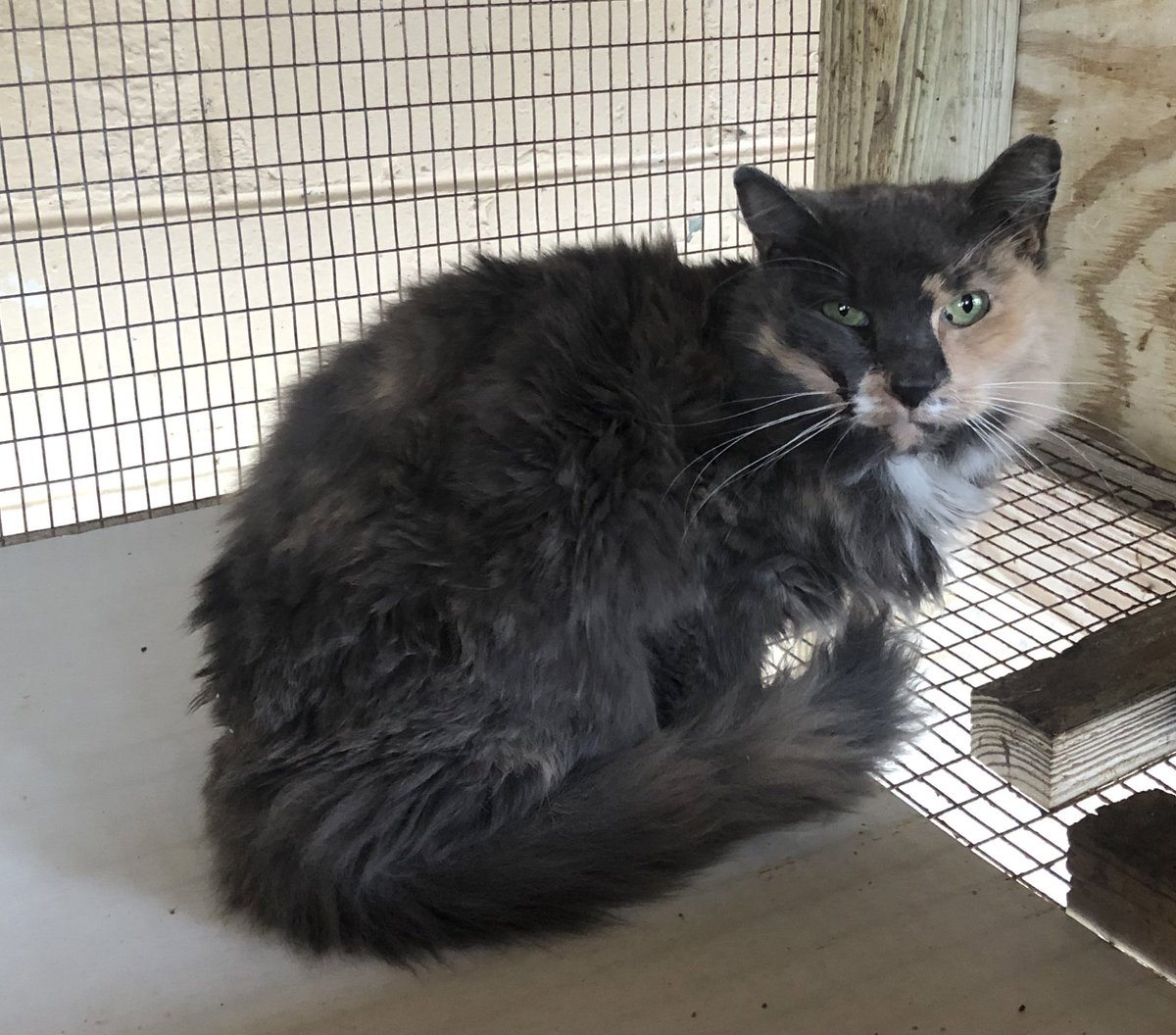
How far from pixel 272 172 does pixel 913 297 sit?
1.85 metres

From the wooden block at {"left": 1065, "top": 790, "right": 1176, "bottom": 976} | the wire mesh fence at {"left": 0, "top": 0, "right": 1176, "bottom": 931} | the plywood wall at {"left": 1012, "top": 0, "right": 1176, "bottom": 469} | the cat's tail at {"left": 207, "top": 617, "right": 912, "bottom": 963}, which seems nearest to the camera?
the wooden block at {"left": 1065, "top": 790, "right": 1176, "bottom": 976}

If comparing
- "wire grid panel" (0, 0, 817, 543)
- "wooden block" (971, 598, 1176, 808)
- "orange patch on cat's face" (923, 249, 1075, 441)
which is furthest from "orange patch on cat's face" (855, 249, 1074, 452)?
"wire grid panel" (0, 0, 817, 543)

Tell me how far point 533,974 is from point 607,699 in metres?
0.30

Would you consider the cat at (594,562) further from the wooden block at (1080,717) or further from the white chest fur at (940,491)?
the wooden block at (1080,717)

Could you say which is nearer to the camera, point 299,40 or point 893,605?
point 893,605

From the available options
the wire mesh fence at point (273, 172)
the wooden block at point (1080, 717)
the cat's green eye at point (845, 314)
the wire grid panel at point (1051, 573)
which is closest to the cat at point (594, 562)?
the cat's green eye at point (845, 314)

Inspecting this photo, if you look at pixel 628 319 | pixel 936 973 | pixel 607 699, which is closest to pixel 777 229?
pixel 628 319

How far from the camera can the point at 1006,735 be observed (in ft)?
3.88

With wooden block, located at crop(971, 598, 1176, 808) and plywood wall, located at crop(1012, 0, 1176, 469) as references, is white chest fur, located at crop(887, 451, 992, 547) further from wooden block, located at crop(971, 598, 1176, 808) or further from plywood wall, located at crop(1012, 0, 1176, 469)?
plywood wall, located at crop(1012, 0, 1176, 469)

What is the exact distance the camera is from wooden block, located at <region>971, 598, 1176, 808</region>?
116 centimetres

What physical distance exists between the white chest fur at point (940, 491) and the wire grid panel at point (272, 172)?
3.74ft

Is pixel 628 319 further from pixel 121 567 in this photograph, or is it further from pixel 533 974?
pixel 121 567

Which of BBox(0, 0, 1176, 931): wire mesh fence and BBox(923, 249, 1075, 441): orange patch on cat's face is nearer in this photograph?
BBox(923, 249, 1075, 441): orange patch on cat's face

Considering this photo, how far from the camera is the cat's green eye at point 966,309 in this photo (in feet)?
4.19
